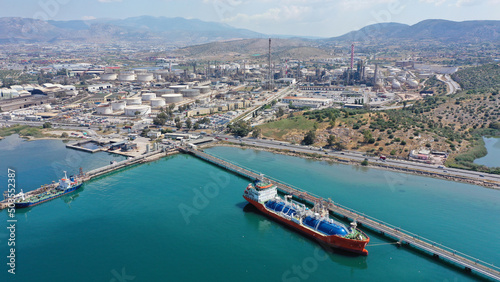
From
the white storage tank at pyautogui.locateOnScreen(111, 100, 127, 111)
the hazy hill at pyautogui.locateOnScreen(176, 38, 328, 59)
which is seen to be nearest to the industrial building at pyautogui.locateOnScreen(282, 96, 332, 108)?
the white storage tank at pyautogui.locateOnScreen(111, 100, 127, 111)

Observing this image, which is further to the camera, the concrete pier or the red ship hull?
the red ship hull

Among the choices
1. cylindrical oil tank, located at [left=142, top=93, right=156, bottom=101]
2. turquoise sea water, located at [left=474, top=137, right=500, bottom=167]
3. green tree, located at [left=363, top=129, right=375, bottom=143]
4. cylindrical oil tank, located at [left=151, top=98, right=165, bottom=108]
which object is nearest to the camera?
turquoise sea water, located at [left=474, top=137, right=500, bottom=167]

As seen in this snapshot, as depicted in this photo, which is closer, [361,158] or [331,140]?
[361,158]

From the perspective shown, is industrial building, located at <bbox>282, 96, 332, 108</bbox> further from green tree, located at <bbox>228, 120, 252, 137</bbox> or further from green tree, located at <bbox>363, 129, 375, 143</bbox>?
green tree, located at <bbox>363, 129, 375, 143</bbox>

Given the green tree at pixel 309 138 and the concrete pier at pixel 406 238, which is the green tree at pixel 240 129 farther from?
the concrete pier at pixel 406 238

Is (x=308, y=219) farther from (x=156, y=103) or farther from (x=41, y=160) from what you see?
(x=156, y=103)

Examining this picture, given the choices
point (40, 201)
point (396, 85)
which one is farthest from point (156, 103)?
point (396, 85)
